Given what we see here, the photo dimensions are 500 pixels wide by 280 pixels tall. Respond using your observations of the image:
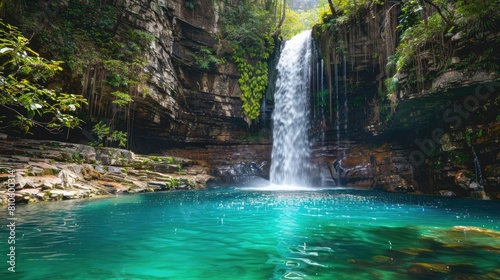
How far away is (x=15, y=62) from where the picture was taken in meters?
3.21

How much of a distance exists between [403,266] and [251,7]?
26511 mm

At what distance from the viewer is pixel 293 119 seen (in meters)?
22.6

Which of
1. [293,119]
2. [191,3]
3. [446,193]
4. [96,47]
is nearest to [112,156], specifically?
[96,47]

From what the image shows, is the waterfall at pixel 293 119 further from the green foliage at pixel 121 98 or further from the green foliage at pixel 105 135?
the green foliage at pixel 121 98

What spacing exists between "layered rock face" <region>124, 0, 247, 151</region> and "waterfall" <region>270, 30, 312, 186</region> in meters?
3.88

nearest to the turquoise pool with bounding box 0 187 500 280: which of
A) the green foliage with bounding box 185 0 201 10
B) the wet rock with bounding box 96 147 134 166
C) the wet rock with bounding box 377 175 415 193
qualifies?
the wet rock with bounding box 96 147 134 166

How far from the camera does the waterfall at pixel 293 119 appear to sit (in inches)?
853

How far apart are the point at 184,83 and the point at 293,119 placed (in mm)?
9376

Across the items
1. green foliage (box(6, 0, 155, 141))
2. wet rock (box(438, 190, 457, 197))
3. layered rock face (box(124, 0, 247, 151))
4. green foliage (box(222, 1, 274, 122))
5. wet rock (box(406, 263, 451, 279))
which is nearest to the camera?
wet rock (box(406, 263, 451, 279))

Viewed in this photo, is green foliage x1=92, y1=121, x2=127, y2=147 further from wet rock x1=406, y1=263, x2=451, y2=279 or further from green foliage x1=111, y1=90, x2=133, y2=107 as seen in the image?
wet rock x1=406, y1=263, x2=451, y2=279

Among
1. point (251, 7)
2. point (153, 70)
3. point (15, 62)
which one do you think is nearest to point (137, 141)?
point (153, 70)

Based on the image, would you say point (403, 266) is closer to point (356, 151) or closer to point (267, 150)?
point (356, 151)

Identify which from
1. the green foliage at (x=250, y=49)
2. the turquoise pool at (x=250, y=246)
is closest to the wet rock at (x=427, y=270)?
the turquoise pool at (x=250, y=246)

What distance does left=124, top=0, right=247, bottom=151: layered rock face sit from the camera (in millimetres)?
18845
